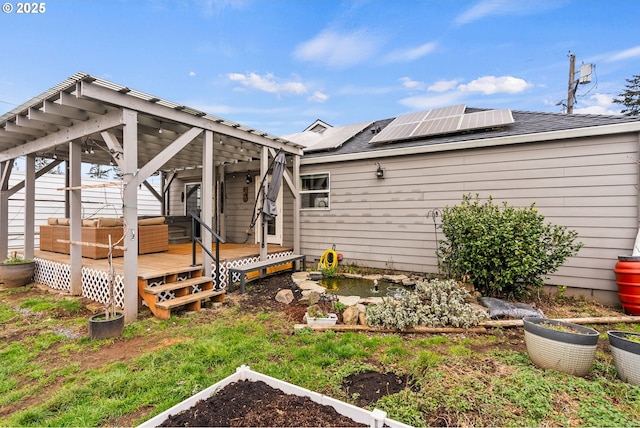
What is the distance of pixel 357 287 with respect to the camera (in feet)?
17.9

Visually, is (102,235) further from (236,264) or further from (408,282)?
(408,282)

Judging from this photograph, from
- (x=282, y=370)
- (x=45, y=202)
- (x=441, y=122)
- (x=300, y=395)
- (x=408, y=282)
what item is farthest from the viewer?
(x=45, y=202)

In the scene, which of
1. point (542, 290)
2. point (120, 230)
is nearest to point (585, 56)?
point (542, 290)

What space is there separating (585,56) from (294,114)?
1345 centimetres

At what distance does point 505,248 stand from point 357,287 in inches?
97.2

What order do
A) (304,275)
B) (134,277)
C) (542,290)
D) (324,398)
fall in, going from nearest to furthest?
1. (324,398)
2. (134,277)
3. (542,290)
4. (304,275)

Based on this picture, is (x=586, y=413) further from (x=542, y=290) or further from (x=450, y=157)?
(x=450, y=157)

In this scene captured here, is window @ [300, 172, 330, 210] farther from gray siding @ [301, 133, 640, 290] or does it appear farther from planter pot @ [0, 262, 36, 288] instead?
planter pot @ [0, 262, 36, 288]

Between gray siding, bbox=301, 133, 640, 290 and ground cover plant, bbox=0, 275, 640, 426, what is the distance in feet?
4.53

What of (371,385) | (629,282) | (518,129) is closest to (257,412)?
(371,385)

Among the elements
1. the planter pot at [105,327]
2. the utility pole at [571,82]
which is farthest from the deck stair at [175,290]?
the utility pole at [571,82]

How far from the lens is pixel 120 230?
5.99 metres

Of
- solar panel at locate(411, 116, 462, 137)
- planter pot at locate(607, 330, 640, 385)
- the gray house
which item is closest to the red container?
the gray house

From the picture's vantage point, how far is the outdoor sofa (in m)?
5.62
